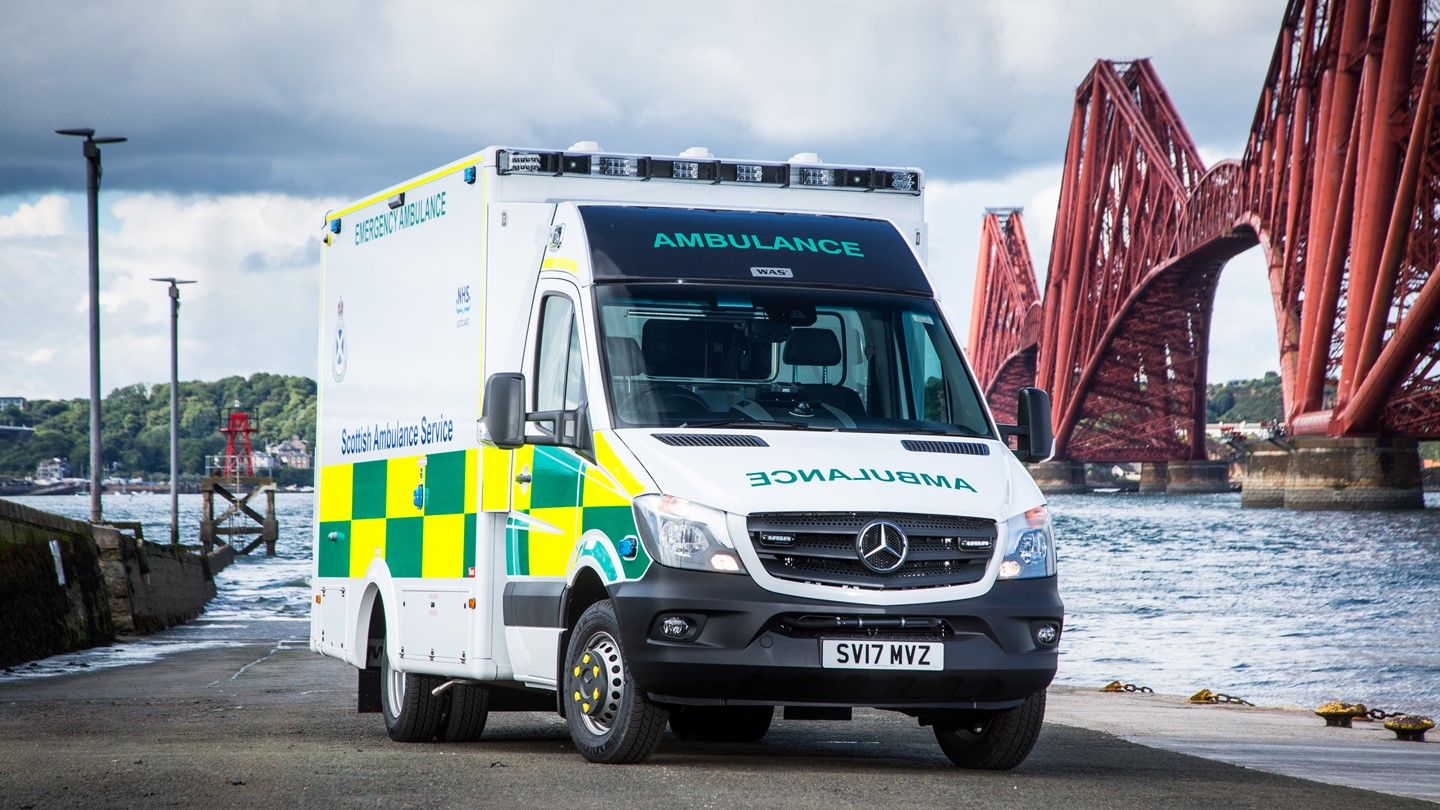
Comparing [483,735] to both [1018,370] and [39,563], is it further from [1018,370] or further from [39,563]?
[1018,370]

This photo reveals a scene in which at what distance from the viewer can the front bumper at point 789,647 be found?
7.29 meters

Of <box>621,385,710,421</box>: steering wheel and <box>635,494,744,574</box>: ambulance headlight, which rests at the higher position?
<box>621,385,710,421</box>: steering wheel

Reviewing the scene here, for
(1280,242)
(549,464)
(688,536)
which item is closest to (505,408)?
(549,464)

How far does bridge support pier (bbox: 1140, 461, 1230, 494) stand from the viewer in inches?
3967

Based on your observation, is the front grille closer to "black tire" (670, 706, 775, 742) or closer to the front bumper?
the front bumper

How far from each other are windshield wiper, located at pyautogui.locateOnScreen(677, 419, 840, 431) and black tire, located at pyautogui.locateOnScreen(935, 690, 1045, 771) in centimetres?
143

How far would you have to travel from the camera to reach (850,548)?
7.34m

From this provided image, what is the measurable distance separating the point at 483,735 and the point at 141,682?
6610 mm

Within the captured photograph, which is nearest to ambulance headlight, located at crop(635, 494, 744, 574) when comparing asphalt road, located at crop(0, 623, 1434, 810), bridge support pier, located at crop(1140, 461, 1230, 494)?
asphalt road, located at crop(0, 623, 1434, 810)

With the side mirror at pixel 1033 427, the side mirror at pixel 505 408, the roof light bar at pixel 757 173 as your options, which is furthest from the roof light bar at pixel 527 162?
the side mirror at pixel 1033 427

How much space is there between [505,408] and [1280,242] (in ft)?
210

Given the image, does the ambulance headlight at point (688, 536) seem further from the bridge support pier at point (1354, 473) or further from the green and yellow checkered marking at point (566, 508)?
the bridge support pier at point (1354, 473)

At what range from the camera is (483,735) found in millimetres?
10539

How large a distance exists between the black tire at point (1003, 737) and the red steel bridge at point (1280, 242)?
45.6 metres
